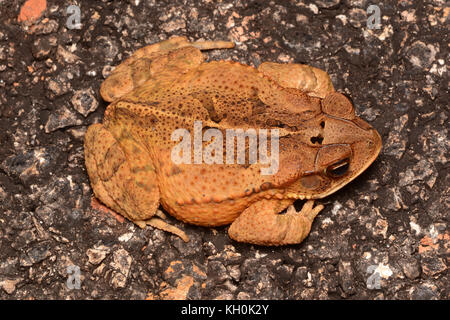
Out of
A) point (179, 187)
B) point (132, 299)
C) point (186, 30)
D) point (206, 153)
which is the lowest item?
point (132, 299)

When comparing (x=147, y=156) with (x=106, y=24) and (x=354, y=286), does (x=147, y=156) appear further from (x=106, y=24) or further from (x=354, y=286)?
(x=354, y=286)

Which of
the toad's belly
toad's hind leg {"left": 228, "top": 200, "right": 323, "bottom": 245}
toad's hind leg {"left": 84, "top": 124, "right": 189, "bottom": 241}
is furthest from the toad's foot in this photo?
toad's hind leg {"left": 228, "top": 200, "right": 323, "bottom": 245}

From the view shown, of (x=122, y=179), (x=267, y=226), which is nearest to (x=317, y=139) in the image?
(x=267, y=226)

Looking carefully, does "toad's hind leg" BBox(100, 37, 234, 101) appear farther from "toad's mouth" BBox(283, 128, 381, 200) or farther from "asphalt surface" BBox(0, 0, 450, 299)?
"toad's mouth" BBox(283, 128, 381, 200)

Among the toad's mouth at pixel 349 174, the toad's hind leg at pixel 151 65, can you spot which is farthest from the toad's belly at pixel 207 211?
the toad's hind leg at pixel 151 65

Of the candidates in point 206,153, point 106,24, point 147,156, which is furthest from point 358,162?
point 106,24
